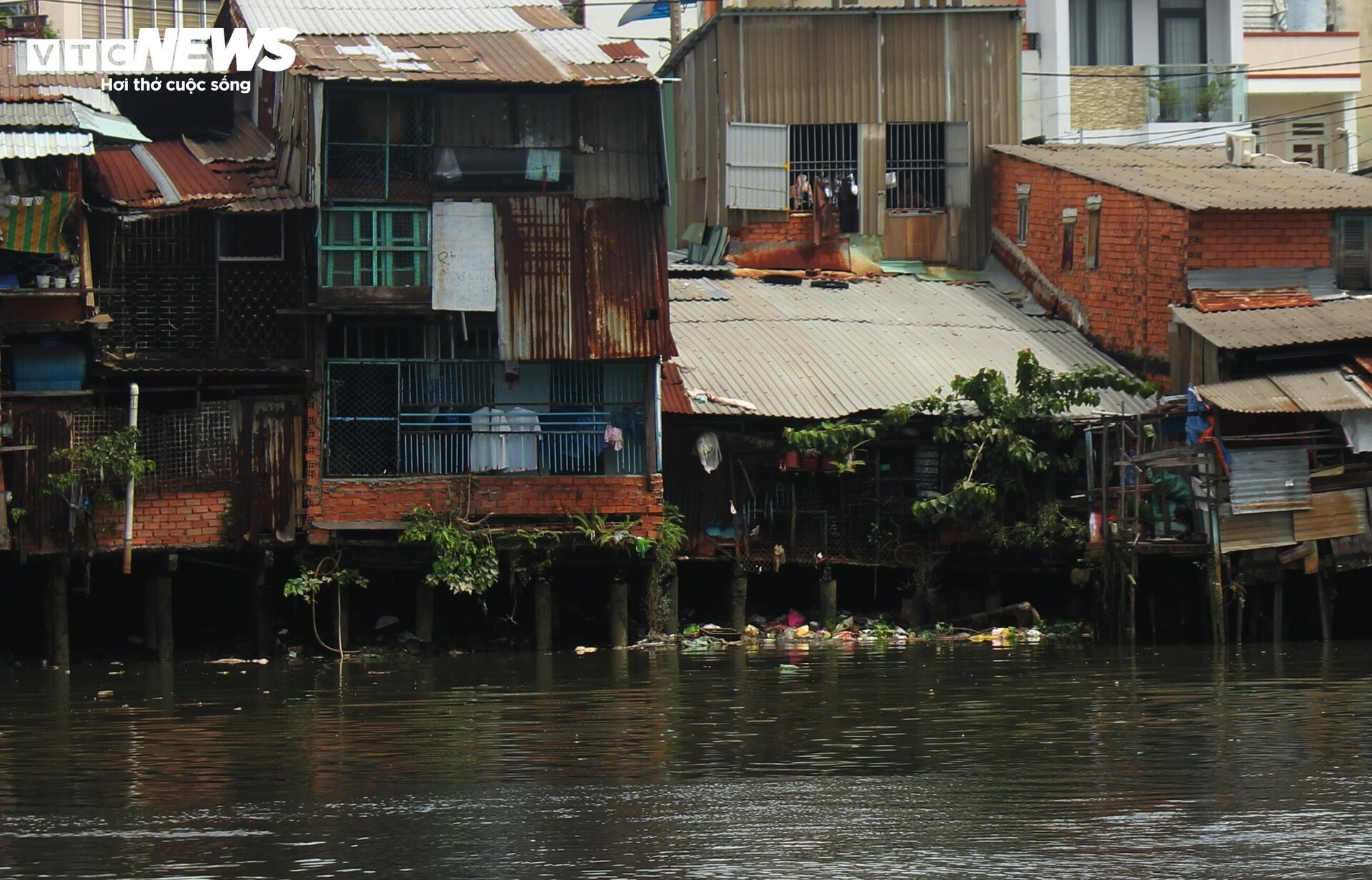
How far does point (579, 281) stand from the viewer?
29000mm

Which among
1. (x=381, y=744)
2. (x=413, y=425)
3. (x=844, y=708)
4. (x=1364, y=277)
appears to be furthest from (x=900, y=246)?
(x=381, y=744)

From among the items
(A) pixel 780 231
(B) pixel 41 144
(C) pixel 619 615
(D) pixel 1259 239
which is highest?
(B) pixel 41 144

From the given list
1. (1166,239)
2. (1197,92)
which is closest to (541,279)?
(1166,239)

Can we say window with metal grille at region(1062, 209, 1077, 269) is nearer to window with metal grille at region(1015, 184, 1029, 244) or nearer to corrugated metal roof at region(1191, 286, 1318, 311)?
window with metal grille at region(1015, 184, 1029, 244)

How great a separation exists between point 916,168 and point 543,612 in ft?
37.8

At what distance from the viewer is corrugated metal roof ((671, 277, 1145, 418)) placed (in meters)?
31.4

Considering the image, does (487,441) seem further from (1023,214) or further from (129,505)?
(1023,214)

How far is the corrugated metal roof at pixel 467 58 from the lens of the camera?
92.0 feet

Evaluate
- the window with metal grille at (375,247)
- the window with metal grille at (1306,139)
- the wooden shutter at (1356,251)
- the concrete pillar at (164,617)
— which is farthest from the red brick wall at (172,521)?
the window with metal grille at (1306,139)

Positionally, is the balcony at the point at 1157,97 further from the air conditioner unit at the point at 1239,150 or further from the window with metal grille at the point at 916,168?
the window with metal grille at the point at 916,168

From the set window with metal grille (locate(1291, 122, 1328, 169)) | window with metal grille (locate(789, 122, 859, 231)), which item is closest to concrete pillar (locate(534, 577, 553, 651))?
window with metal grille (locate(789, 122, 859, 231))

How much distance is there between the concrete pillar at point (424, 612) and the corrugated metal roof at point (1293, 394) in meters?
9.68

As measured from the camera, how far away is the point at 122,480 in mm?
27594

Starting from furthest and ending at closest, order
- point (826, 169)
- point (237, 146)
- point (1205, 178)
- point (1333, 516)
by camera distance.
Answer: point (826, 169), point (1205, 178), point (237, 146), point (1333, 516)
